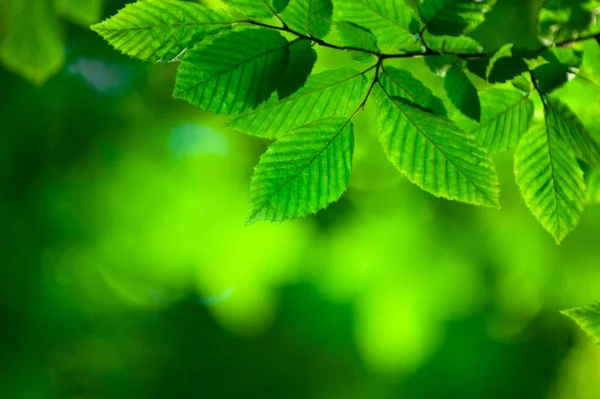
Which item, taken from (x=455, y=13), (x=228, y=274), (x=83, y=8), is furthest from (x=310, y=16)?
(x=228, y=274)

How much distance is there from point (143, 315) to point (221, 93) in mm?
5005

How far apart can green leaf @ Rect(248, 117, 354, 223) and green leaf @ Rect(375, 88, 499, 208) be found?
0.06 metres

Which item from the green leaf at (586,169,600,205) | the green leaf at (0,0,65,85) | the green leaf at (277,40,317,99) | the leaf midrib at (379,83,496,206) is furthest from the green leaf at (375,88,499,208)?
the green leaf at (0,0,65,85)

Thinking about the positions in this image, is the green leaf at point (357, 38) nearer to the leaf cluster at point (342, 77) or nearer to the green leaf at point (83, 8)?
the leaf cluster at point (342, 77)

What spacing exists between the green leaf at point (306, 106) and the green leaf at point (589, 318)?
1.26 ft

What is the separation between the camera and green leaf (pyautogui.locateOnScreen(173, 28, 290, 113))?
0.58m

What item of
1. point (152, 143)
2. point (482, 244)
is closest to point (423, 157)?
point (482, 244)

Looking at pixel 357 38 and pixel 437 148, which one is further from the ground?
pixel 357 38

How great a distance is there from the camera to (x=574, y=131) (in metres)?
0.69

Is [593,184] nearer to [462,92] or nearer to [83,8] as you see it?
[462,92]

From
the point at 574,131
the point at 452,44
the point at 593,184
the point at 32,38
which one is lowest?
the point at 32,38

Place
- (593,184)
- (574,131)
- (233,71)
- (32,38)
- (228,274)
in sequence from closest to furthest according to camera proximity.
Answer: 1. (233,71)
2. (574,131)
3. (593,184)
4. (32,38)
5. (228,274)

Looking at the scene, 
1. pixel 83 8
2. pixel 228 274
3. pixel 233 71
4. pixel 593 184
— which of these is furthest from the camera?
pixel 228 274

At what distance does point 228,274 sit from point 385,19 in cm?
418
